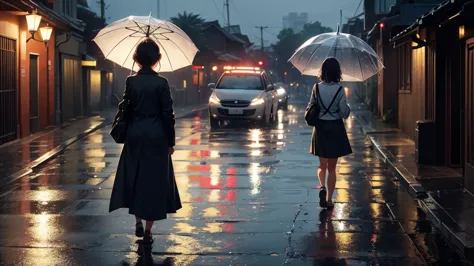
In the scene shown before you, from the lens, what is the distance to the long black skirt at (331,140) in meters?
9.85

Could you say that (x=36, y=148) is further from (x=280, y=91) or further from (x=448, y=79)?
(x=280, y=91)

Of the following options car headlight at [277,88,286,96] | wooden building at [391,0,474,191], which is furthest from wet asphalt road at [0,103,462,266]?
car headlight at [277,88,286,96]

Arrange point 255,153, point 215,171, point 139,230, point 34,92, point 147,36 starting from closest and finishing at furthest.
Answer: point 139,230, point 147,36, point 215,171, point 255,153, point 34,92

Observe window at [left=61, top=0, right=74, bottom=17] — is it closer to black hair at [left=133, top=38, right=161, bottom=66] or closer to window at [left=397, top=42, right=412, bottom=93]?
window at [left=397, top=42, right=412, bottom=93]

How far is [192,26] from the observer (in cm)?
6150

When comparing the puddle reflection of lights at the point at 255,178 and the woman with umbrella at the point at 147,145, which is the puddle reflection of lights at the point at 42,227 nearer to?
the woman with umbrella at the point at 147,145

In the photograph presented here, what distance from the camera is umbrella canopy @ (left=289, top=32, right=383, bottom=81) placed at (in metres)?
11.5

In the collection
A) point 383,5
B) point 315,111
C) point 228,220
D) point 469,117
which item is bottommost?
point 228,220

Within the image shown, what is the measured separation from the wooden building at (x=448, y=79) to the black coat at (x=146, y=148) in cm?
435

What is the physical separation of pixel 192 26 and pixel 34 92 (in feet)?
127

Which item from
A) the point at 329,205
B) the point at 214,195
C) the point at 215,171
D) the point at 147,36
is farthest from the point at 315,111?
the point at 215,171

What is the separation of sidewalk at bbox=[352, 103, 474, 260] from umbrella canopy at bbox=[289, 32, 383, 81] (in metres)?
1.77

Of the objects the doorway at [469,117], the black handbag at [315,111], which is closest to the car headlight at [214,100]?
the doorway at [469,117]

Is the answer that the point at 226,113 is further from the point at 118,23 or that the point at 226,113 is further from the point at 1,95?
the point at 118,23
